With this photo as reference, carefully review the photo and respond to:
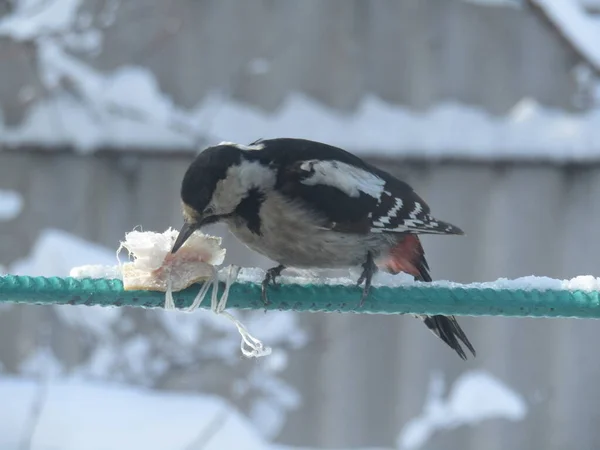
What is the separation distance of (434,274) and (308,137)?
2.61 feet

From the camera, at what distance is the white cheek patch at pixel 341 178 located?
228 centimetres

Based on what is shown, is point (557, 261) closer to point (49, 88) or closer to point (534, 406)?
point (534, 406)

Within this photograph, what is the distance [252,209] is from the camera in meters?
2.28

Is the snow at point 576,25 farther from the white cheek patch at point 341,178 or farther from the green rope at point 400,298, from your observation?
the green rope at point 400,298

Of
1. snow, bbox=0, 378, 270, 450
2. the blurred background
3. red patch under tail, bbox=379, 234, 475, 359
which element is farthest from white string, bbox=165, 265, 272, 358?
snow, bbox=0, 378, 270, 450

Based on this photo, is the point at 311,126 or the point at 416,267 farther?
the point at 311,126

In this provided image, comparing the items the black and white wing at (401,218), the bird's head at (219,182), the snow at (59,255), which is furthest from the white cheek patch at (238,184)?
the snow at (59,255)

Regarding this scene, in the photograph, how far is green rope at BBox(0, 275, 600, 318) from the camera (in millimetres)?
1538

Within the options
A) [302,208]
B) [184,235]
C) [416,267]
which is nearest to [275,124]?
[416,267]

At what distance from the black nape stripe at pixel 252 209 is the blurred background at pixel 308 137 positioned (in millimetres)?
1195

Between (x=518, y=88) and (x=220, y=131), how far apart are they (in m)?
1.26

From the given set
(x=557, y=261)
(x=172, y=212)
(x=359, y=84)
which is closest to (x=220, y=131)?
(x=172, y=212)

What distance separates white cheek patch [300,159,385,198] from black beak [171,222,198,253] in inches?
13.5

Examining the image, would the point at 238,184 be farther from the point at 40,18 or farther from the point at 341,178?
the point at 40,18
